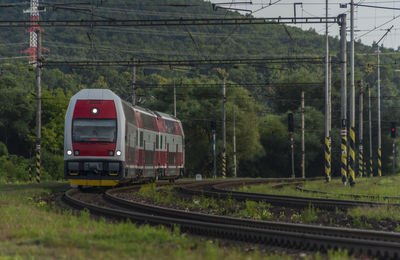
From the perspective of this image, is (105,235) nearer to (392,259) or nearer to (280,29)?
(392,259)

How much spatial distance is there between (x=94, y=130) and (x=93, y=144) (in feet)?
1.99

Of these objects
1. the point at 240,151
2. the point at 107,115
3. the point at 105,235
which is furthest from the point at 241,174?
the point at 105,235

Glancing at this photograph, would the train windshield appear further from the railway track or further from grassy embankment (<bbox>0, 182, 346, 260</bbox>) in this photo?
grassy embankment (<bbox>0, 182, 346, 260</bbox>)

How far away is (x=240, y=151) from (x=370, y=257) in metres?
74.6

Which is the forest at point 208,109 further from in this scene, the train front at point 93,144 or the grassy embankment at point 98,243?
the grassy embankment at point 98,243

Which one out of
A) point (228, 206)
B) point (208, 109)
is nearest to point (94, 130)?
point (228, 206)

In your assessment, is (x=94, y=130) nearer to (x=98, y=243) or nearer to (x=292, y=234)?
(x=98, y=243)

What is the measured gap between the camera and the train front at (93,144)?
2697cm

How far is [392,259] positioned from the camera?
32.2ft

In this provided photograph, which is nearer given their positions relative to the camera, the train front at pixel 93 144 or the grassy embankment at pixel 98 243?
the grassy embankment at pixel 98 243

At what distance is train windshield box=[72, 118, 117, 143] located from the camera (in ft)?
89.0

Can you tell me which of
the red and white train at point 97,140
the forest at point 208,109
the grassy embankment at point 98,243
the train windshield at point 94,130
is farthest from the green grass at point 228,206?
the forest at point 208,109

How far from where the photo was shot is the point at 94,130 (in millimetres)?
27297

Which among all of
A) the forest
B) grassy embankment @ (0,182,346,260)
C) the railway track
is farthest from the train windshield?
the forest
